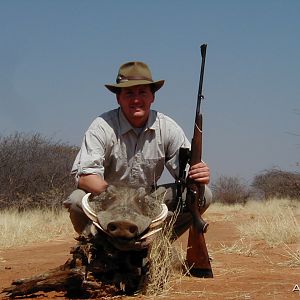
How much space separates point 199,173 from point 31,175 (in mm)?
13812

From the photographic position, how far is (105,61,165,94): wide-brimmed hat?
480 cm

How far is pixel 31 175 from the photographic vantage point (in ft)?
58.4

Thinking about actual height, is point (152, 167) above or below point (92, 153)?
below

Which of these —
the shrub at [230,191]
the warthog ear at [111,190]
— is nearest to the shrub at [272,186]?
the shrub at [230,191]

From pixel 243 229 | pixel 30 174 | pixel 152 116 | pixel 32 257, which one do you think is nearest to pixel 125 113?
pixel 152 116

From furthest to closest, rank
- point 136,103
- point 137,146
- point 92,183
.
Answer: point 137,146 → point 136,103 → point 92,183

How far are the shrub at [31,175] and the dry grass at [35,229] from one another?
1046 mm

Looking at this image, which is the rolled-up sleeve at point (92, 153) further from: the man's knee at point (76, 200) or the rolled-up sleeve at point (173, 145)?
the rolled-up sleeve at point (173, 145)

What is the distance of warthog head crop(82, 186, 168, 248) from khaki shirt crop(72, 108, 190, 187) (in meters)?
1.03

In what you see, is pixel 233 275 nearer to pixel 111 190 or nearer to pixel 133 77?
pixel 111 190

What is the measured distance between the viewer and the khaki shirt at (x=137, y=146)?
4.88m

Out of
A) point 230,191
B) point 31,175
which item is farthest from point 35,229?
point 230,191

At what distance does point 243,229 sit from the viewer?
9.96 metres

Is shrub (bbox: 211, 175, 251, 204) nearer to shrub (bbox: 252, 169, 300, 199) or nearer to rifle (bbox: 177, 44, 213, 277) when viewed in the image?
shrub (bbox: 252, 169, 300, 199)
